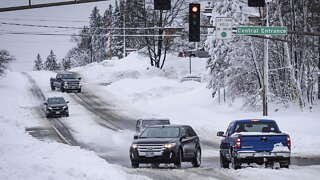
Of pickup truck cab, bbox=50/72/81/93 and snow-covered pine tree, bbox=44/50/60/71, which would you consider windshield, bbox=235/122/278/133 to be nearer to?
pickup truck cab, bbox=50/72/81/93

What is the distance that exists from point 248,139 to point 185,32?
6660 cm

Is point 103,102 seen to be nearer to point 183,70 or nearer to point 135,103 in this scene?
point 135,103

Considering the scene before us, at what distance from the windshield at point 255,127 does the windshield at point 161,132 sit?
2541mm

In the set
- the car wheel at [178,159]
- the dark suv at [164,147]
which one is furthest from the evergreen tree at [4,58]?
the car wheel at [178,159]

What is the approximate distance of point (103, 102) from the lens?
6091 cm

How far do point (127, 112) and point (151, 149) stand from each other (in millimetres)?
33315

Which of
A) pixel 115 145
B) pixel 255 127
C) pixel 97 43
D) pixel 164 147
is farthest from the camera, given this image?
pixel 97 43

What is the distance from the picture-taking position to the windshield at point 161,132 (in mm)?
21553

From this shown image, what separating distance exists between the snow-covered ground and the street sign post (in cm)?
567

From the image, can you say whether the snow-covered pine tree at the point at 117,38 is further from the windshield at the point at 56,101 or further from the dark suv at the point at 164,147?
the dark suv at the point at 164,147

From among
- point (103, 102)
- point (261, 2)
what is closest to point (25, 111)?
point (103, 102)

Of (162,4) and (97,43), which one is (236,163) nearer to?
(162,4)

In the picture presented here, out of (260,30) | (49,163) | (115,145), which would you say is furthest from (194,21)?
(49,163)

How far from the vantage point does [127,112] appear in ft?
176
